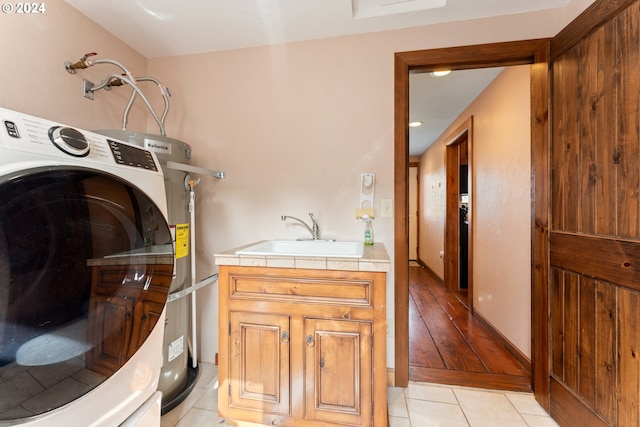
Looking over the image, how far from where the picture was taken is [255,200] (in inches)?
70.9

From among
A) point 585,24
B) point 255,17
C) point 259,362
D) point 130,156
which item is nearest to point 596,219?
point 585,24

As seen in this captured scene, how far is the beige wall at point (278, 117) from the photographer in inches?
61.3

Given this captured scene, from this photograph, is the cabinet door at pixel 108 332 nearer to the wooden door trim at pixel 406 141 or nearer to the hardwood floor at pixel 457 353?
the wooden door trim at pixel 406 141

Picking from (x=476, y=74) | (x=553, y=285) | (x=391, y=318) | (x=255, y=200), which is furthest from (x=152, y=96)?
(x=553, y=285)

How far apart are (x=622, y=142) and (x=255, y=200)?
1838mm

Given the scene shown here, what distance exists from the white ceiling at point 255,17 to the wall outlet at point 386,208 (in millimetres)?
1091

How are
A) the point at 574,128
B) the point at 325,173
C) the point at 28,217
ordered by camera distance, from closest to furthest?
the point at 28,217
the point at 574,128
the point at 325,173

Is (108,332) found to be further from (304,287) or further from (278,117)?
(278,117)

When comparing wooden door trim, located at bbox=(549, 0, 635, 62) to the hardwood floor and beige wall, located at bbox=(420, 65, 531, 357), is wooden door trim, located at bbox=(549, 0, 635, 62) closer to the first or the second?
beige wall, located at bbox=(420, 65, 531, 357)

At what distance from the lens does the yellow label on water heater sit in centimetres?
146

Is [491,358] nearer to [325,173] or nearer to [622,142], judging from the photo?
[622,142]

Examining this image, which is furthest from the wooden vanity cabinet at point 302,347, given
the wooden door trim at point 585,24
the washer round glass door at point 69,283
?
the wooden door trim at point 585,24

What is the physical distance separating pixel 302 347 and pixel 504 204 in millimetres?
1883

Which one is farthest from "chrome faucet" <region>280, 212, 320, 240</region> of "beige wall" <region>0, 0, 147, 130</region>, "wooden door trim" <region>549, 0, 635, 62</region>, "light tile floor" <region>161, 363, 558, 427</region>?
"wooden door trim" <region>549, 0, 635, 62</region>
